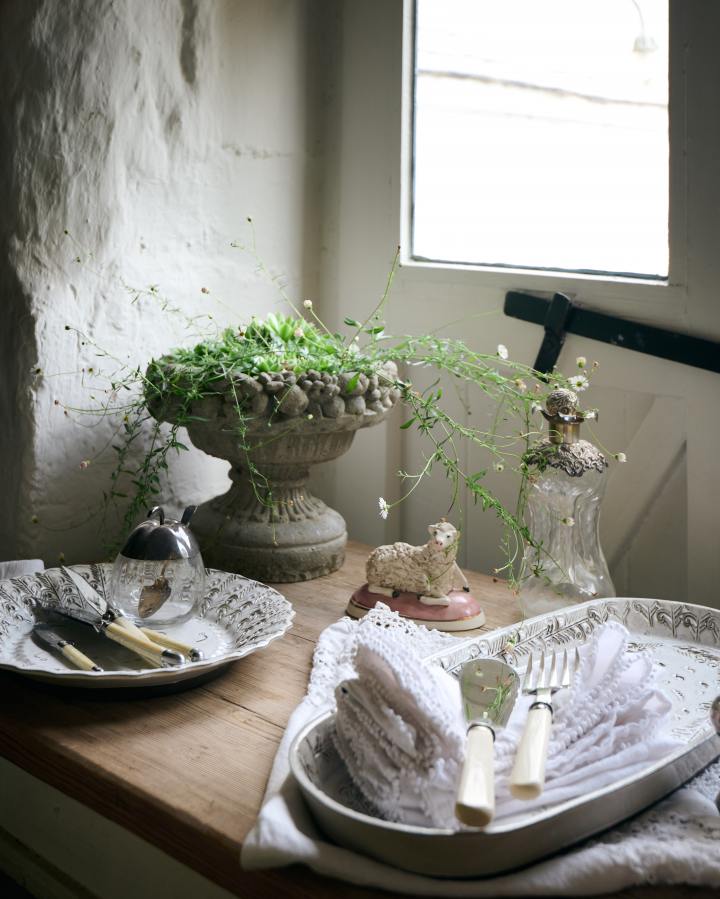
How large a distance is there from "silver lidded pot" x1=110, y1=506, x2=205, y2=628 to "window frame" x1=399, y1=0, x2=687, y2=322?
0.67 metres

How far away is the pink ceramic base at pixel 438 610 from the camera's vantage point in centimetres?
120

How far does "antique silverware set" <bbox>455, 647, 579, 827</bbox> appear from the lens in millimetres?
628

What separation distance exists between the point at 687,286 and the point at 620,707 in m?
0.68

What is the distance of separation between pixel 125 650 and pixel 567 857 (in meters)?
0.54

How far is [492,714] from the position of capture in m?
0.84

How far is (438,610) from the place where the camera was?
3.94 ft

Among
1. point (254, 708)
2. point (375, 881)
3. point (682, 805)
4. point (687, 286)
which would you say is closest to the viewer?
point (375, 881)

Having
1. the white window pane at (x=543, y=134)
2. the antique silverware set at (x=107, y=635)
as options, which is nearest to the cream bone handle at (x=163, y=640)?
the antique silverware set at (x=107, y=635)

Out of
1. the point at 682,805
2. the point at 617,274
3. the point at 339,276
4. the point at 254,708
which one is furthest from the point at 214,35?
the point at 682,805

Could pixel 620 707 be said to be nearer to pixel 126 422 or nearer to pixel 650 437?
pixel 650 437

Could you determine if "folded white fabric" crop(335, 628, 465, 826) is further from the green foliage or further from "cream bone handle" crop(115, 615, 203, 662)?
the green foliage

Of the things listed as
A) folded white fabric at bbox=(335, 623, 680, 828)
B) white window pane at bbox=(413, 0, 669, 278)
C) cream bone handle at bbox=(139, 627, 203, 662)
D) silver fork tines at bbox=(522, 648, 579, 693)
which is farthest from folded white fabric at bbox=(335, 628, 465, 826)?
white window pane at bbox=(413, 0, 669, 278)

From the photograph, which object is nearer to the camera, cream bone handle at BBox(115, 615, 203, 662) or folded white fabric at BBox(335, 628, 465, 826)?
folded white fabric at BBox(335, 628, 465, 826)

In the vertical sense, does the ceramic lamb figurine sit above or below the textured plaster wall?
below
